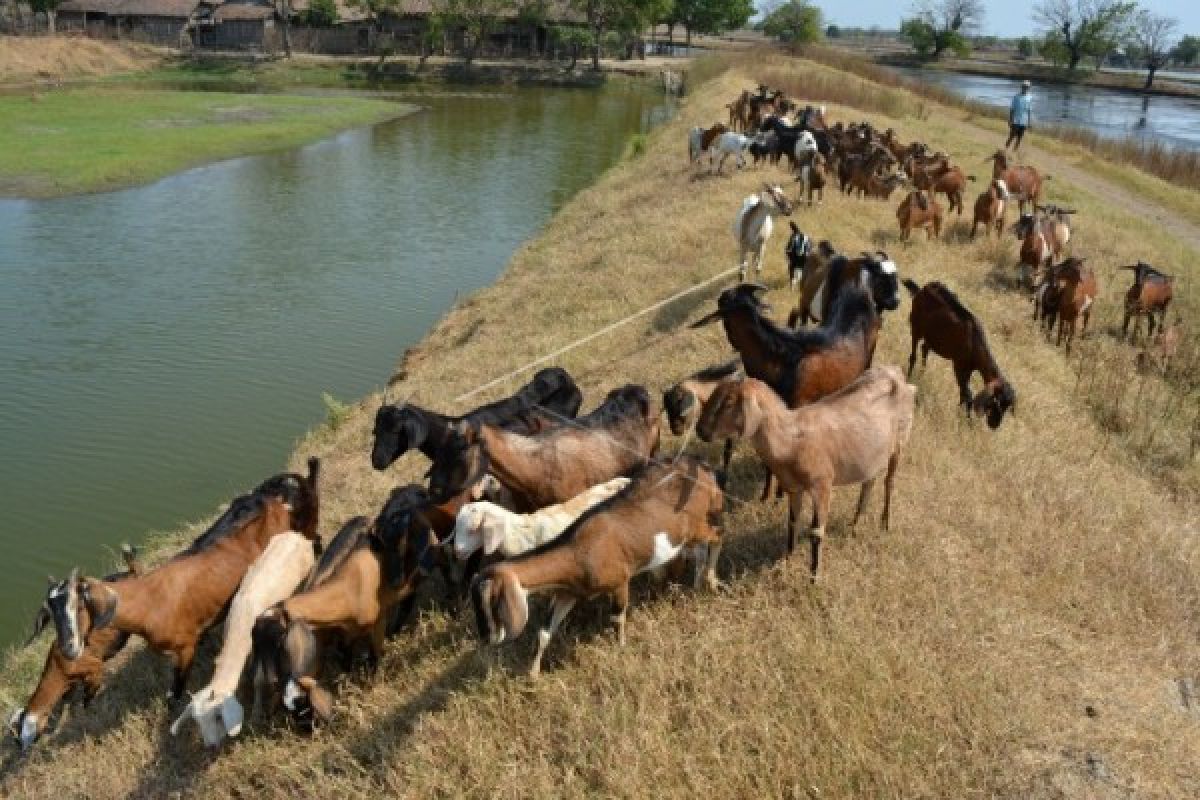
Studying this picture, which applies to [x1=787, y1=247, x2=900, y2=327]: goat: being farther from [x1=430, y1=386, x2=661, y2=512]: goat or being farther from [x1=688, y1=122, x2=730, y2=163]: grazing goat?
[x1=688, y1=122, x2=730, y2=163]: grazing goat

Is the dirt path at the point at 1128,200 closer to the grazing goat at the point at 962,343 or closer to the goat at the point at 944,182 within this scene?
the goat at the point at 944,182

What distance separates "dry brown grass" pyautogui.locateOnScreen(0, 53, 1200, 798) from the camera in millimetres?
3998

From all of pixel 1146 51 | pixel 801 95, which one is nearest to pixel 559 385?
pixel 801 95

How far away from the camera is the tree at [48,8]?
49.8 meters

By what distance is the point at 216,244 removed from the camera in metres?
17.3

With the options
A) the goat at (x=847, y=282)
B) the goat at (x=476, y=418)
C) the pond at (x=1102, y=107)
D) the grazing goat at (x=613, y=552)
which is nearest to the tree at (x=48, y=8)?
the pond at (x=1102, y=107)

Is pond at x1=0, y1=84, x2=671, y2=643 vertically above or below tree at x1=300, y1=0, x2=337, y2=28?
below

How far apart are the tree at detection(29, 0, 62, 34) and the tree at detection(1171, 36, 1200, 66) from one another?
295 ft

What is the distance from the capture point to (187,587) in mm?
5129

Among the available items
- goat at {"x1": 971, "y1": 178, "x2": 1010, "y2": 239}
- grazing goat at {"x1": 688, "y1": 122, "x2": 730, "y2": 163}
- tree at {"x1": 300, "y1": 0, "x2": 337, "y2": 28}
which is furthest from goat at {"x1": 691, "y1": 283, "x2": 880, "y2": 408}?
tree at {"x1": 300, "y1": 0, "x2": 337, "y2": 28}

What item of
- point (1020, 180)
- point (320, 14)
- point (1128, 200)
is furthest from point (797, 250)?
point (320, 14)

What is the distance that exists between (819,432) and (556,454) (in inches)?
57.1

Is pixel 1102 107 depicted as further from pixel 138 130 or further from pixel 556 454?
pixel 556 454

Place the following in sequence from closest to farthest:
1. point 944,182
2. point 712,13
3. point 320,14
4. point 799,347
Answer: point 799,347 < point 944,182 < point 320,14 < point 712,13
